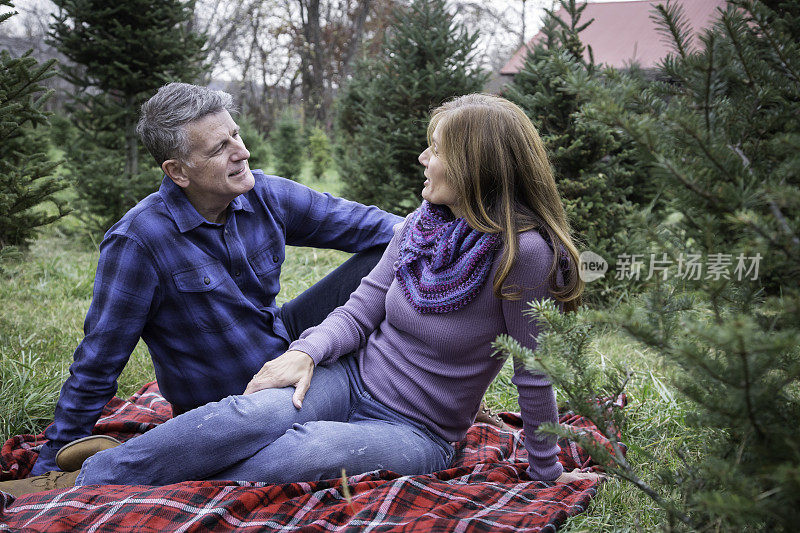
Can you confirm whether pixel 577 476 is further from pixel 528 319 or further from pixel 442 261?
pixel 442 261

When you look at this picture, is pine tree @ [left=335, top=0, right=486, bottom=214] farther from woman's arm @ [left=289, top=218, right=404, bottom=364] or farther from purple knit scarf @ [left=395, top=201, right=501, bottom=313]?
purple knit scarf @ [left=395, top=201, right=501, bottom=313]

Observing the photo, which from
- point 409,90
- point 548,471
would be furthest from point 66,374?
point 409,90

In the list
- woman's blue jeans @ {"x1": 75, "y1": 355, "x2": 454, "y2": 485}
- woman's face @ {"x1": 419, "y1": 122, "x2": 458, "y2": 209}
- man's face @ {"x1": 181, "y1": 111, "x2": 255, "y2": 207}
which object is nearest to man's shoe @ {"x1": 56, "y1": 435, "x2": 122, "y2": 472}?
woman's blue jeans @ {"x1": 75, "y1": 355, "x2": 454, "y2": 485}

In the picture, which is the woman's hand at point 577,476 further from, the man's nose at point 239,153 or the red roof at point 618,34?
the red roof at point 618,34

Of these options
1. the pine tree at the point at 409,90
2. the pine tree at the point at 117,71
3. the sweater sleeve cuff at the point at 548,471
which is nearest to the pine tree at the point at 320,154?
the pine tree at the point at 117,71

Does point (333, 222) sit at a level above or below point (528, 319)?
above

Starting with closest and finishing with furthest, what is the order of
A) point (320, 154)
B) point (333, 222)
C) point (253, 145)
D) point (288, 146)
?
point (333, 222) → point (253, 145) → point (288, 146) → point (320, 154)

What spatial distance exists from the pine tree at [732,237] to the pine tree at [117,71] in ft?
17.2

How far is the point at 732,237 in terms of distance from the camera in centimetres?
134

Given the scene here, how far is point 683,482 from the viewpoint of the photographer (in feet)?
4.91

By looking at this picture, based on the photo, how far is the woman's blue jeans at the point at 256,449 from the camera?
1.87 metres

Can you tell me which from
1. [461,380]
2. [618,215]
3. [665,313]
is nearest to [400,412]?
[461,380]

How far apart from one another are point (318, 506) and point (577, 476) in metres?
0.86

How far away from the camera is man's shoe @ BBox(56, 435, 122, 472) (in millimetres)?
2098
